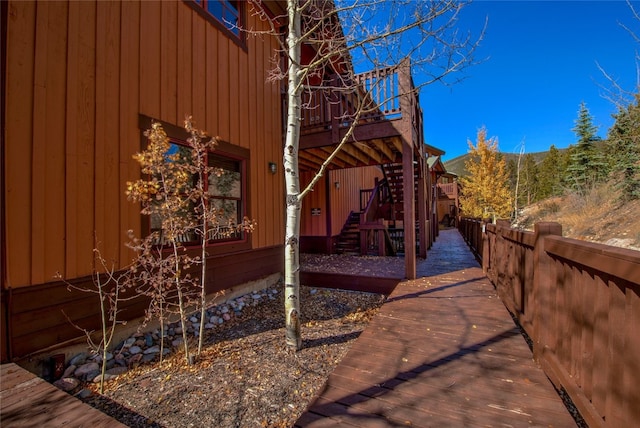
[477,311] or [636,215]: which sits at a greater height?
[636,215]

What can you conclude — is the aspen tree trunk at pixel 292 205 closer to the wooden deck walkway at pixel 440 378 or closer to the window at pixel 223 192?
the wooden deck walkway at pixel 440 378

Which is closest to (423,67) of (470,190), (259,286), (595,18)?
(259,286)

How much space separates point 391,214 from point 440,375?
373 inches

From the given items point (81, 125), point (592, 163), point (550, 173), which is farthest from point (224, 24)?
point (550, 173)

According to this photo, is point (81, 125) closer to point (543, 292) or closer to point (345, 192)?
point (543, 292)

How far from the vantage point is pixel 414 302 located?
13.1 feet

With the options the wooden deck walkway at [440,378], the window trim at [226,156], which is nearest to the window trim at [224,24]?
the window trim at [226,156]

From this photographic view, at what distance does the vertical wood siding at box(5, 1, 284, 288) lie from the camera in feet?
8.27

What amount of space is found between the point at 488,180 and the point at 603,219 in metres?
5.13

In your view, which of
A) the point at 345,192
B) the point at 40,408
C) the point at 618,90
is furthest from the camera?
the point at 345,192

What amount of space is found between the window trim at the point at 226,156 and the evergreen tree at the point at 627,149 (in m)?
9.25

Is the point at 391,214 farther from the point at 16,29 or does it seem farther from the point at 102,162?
the point at 16,29

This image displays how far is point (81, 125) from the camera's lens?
294 cm

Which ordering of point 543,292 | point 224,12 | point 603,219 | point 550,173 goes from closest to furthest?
point 543,292, point 224,12, point 603,219, point 550,173
